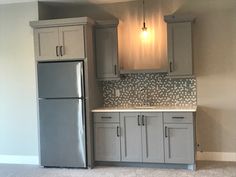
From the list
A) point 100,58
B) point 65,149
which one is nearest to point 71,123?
point 65,149

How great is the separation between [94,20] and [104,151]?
6.82 ft

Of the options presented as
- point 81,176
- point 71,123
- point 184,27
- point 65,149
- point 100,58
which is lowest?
point 81,176

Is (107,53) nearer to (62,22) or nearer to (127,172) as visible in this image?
(62,22)

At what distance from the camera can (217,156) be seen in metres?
5.10

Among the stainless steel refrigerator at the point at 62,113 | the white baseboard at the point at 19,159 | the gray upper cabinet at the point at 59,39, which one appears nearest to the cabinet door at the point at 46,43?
the gray upper cabinet at the point at 59,39

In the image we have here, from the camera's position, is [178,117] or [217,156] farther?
[217,156]

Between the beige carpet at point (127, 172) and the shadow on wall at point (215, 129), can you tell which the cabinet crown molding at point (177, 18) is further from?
the beige carpet at point (127, 172)

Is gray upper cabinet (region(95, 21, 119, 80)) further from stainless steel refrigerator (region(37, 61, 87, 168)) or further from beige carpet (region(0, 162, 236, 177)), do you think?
beige carpet (region(0, 162, 236, 177))

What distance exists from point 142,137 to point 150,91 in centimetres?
85

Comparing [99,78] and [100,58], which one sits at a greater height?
[100,58]

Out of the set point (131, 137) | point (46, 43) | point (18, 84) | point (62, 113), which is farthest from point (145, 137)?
point (18, 84)

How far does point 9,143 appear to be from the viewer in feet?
17.5

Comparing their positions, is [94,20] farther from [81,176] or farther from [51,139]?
[81,176]

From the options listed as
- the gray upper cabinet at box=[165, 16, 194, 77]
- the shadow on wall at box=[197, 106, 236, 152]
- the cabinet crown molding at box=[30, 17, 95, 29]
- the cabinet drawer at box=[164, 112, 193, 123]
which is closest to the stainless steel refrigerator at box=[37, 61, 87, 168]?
the cabinet crown molding at box=[30, 17, 95, 29]
